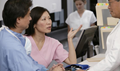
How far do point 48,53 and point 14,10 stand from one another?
0.86 meters

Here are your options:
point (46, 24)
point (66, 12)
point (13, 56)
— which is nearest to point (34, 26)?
point (46, 24)

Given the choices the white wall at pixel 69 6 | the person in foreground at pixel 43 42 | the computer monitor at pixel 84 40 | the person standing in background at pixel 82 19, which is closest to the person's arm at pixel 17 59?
the person in foreground at pixel 43 42

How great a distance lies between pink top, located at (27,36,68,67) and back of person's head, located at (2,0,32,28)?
0.74 metres

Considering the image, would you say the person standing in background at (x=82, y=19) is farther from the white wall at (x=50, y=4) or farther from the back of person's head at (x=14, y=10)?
the back of person's head at (x=14, y=10)

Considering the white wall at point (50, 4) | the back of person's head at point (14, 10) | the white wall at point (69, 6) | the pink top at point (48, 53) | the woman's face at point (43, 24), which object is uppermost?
the back of person's head at point (14, 10)

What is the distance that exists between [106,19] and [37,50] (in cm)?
83

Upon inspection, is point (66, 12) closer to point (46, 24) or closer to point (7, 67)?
point (46, 24)

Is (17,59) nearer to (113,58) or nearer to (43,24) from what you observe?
(113,58)

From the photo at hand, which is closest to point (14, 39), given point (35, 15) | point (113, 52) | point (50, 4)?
point (113, 52)

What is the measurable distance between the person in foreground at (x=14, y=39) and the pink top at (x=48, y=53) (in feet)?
2.20

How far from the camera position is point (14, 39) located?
1262 millimetres

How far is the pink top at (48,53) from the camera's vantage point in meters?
2.04

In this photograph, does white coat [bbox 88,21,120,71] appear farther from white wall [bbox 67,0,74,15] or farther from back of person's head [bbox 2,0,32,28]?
white wall [bbox 67,0,74,15]

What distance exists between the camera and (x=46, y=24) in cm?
204
